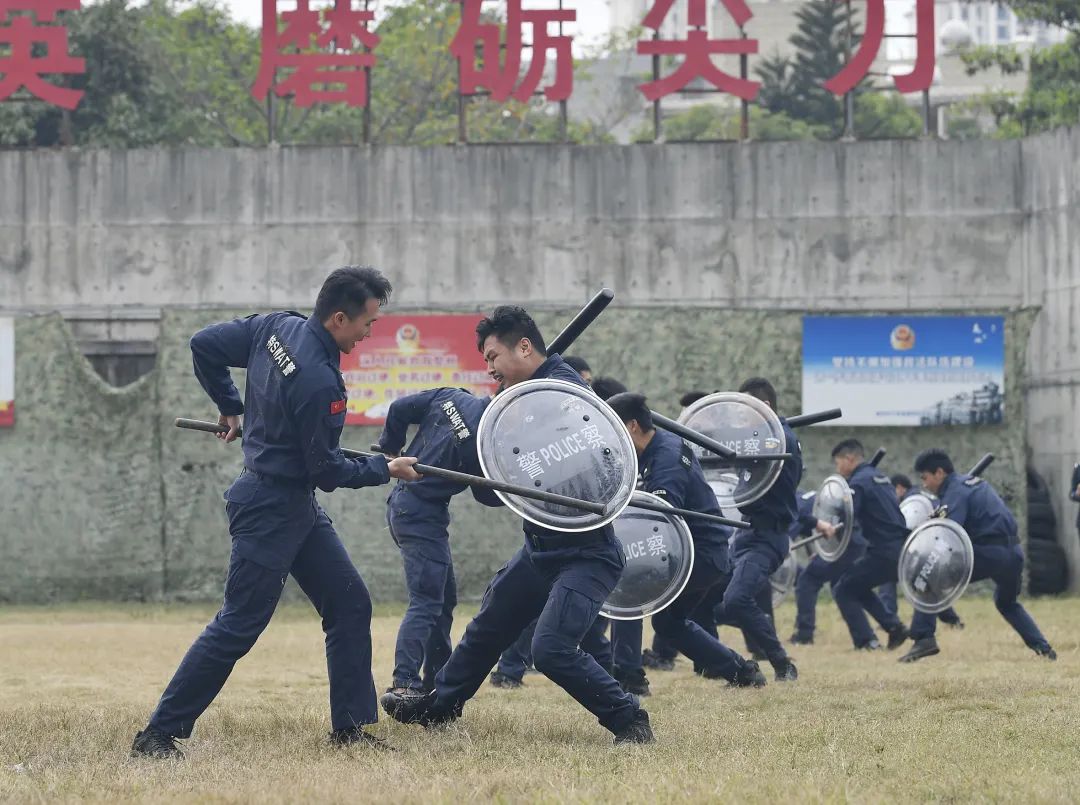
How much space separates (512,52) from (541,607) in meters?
14.1

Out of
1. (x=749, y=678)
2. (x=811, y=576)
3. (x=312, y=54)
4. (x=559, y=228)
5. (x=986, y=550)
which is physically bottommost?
(x=811, y=576)

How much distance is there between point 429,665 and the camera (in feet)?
34.4

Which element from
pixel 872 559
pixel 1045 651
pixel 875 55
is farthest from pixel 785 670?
pixel 875 55

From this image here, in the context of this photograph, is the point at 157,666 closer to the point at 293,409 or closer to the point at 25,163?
the point at 293,409

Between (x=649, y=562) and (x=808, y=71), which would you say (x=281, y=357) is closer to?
(x=649, y=562)

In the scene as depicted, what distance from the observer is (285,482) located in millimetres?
7430

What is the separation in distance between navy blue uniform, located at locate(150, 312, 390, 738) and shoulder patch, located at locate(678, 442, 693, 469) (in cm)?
278

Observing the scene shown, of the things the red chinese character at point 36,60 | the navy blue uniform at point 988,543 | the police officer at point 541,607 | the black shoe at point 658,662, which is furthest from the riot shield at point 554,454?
the red chinese character at point 36,60

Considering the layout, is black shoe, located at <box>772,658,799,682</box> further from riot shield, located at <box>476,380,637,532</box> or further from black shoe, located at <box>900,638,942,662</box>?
riot shield, located at <box>476,380,637,532</box>

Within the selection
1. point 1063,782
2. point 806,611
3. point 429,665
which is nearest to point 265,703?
point 429,665

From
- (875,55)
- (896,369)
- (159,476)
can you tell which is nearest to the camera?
(159,476)

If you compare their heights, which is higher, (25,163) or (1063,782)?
(25,163)

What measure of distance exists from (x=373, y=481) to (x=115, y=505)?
12.7 meters

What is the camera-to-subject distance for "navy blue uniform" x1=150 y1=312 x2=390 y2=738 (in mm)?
7301
